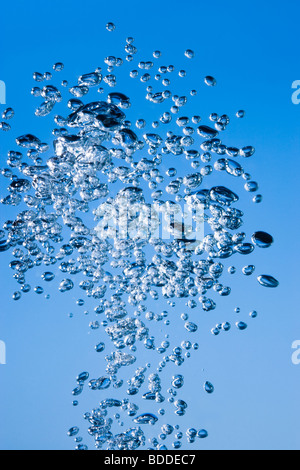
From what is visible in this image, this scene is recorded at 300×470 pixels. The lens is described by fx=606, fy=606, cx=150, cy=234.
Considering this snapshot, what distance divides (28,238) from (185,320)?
106 cm

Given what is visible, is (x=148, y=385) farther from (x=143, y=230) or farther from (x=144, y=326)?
(x=143, y=230)

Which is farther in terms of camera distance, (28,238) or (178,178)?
(28,238)

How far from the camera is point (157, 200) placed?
132 inches

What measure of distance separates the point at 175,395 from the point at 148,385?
176mm

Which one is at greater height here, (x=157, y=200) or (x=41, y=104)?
(x=41, y=104)

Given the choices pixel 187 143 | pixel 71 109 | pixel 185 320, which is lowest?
pixel 185 320

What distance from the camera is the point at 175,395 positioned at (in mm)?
3369

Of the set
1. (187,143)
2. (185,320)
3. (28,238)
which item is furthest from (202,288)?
(28,238)

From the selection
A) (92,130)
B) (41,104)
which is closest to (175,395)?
(92,130)

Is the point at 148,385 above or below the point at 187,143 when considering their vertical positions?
below

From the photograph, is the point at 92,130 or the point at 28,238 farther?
the point at 28,238

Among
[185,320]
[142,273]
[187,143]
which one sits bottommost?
[185,320]

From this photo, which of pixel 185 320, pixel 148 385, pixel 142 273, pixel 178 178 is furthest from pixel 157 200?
pixel 148 385

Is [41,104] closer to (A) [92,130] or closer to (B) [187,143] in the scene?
(A) [92,130]
